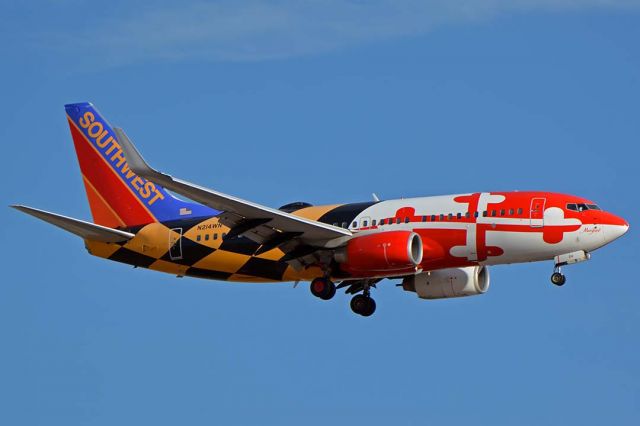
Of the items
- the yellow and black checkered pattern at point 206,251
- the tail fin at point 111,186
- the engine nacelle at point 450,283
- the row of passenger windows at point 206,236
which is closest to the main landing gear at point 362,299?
the engine nacelle at point 450,283

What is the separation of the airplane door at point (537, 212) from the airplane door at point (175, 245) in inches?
623

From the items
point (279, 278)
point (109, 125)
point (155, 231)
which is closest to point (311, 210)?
point (279, 278)

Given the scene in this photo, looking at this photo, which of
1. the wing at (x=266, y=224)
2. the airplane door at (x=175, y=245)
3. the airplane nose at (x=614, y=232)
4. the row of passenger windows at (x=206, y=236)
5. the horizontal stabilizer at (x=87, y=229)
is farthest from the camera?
the airplane door at (x=175, y=245)

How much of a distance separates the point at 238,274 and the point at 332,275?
4.63 meters

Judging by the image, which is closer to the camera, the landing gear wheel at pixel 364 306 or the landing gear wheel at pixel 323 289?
the landing gear wheel at pixel 323 289

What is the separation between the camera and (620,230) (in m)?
58.9

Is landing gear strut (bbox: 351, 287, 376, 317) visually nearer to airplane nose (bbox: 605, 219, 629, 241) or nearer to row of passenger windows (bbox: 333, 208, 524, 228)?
row of passenger windows (bbox: 333, 208, 524, 228)

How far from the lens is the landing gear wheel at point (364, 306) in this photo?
65188mm

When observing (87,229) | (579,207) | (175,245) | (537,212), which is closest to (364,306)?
(175,245)

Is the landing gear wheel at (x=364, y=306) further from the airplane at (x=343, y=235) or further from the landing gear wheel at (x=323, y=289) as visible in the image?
the landing gear wheel at (x=323, y=289)

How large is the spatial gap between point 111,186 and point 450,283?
1656 centimetres

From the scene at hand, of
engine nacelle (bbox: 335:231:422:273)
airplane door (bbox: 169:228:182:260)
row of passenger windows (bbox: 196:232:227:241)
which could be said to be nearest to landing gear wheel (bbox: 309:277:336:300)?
engine nacelle (bbox: 335:231:422:273)

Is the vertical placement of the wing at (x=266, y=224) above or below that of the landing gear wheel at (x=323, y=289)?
above

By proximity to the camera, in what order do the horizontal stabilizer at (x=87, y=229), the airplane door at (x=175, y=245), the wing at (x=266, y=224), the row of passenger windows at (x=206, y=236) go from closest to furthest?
the wing at (x=266, y=224)
the horizontal stabilizer at (x=87, y=229)
the row of passenger windows at (x=206, y=236)
the airplane door at (x=175, y=245)
